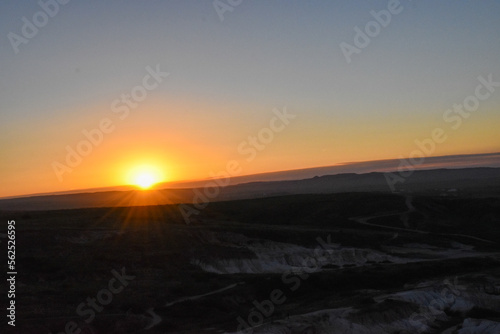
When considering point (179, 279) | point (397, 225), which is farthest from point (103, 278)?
point (397, 225)

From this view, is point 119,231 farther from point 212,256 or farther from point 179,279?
point 179,279

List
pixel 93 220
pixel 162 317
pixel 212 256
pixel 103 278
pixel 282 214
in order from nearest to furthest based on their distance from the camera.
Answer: pixel 162 317
pixel 103 278
pixel 212 256
pixel 93 220
pixel 282 214

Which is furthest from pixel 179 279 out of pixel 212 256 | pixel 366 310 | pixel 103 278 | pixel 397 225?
pixel 397 225

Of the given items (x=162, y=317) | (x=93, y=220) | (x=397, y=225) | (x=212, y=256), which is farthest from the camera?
(x=397, y=225)

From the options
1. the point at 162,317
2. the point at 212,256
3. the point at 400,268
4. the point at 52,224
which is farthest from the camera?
the point at 52,224

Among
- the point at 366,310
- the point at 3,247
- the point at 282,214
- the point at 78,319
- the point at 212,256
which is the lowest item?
the point at 366,310

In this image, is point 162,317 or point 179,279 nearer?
point 162,317

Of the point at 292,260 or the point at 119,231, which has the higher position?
the point at 119,231

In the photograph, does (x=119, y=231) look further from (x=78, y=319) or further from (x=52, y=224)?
(x=78, y=319)

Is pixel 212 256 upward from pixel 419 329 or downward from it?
upward
